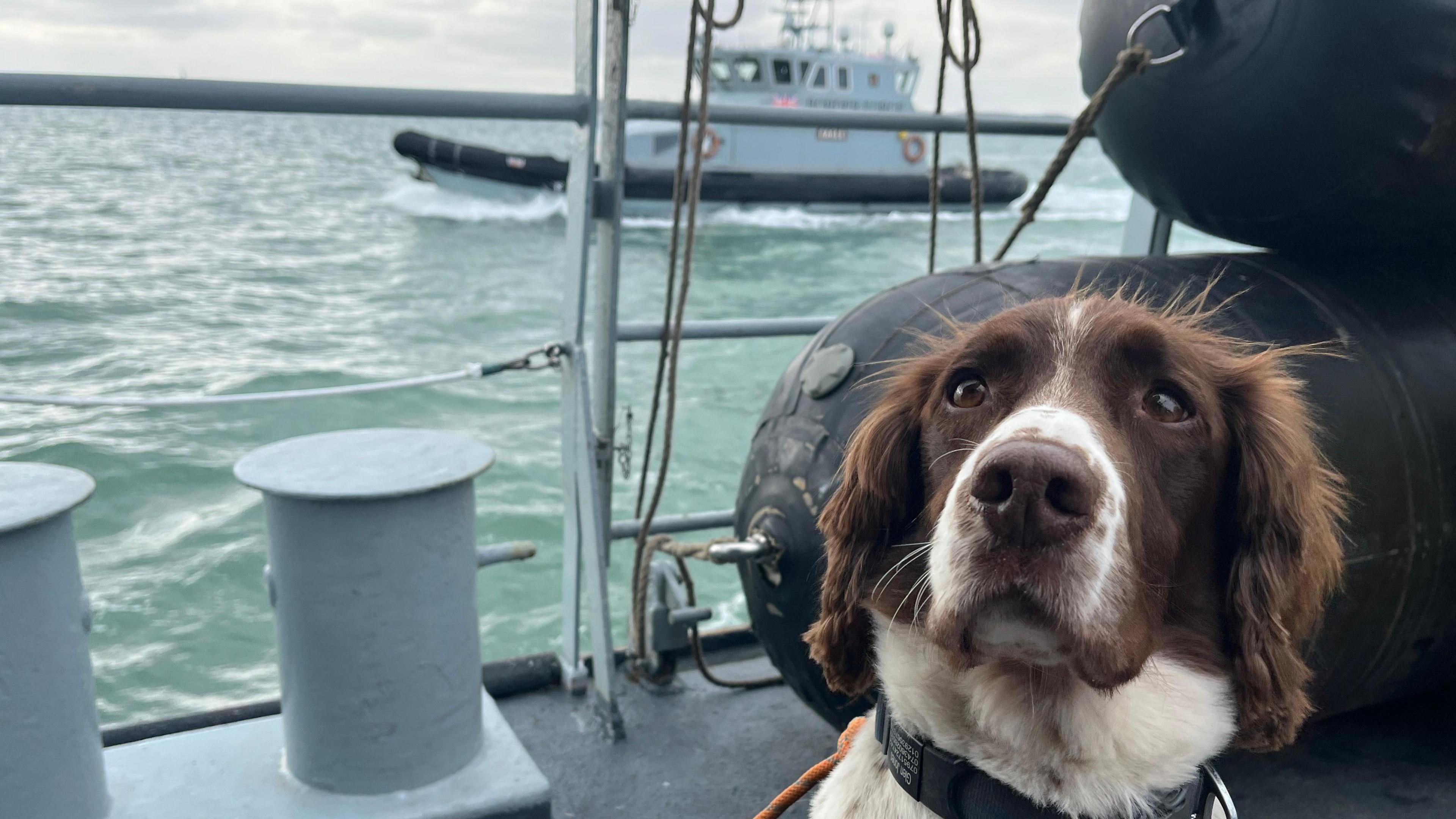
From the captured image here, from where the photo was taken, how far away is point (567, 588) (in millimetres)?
2727

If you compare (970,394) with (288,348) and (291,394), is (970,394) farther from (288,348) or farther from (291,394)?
(288,348)

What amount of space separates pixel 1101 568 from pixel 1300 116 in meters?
1.27

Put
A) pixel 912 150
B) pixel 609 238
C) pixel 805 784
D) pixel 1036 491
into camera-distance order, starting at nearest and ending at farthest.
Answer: pixel 1036 491 → pixel 805 784 → pixel 609 238 → pixel 912 150

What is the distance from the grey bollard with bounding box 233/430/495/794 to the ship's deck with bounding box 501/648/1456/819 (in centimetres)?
40

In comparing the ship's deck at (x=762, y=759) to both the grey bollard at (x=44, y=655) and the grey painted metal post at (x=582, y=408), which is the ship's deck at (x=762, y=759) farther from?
the grey bollard at (x=44, y=655)

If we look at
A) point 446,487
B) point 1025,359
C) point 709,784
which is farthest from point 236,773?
point 1025,359

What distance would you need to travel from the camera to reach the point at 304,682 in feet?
6.86

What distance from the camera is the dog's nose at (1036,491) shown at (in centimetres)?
107

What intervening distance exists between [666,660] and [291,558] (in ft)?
3.74

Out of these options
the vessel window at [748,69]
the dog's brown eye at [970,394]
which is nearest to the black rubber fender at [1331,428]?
the dog's brown eye at [970,394]

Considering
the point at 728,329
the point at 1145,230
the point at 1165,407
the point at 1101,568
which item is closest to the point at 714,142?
the point at 1145,230

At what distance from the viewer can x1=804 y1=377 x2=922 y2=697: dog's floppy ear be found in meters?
1.47

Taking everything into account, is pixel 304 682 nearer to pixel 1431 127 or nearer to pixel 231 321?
pixel 1431 127

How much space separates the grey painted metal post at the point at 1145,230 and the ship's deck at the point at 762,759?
53.6 inches
